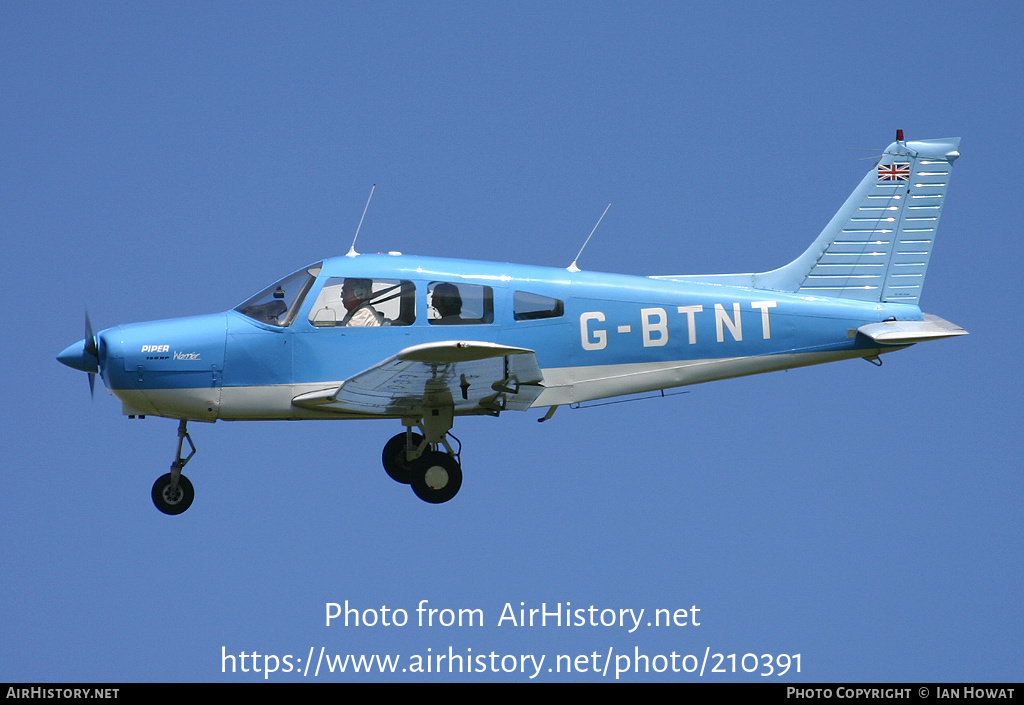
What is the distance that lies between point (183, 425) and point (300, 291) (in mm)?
1872

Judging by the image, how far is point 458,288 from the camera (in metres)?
13.8

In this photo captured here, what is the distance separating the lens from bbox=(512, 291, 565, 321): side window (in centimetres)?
1391

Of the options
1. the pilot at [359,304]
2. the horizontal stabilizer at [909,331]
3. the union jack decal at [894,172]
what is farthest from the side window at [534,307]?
the union jack decal at [894,172]

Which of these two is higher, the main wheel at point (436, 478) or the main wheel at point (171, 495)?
the main wheel at point (436, 478)

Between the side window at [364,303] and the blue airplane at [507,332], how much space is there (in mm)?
14

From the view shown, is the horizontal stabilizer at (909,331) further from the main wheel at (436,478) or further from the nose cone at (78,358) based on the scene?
the nose cone at (78,358)

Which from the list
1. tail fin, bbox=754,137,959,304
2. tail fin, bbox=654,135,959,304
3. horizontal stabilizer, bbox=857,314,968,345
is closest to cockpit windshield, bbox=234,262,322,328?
tail fin, bbox=654,135,959,304

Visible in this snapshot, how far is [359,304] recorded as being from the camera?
45.2 ft

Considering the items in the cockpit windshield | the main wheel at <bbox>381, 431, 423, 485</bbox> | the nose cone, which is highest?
the cockpit windshield

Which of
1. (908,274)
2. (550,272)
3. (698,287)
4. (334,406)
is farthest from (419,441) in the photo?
(908,274)

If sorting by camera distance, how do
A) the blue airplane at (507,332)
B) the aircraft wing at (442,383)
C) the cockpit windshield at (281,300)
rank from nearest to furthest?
the aircraft wing at (442,383) → the blue airplane at (507,332) → the cockpit windshield at (281,300)

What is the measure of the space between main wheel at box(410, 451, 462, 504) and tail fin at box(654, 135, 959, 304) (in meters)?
3.19

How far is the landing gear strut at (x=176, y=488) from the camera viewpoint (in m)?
14.1

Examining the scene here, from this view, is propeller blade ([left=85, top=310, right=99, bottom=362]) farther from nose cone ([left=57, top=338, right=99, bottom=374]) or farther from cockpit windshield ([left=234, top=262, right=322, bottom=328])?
cockpit windshield ([left=234, top=262, right=322, bottom=328])
